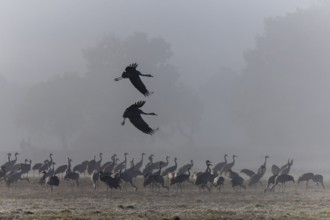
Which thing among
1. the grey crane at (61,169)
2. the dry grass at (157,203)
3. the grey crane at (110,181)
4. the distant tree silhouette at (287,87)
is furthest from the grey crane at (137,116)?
the distant tree silhouette at (287,87)

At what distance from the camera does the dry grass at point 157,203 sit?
27.0 meters

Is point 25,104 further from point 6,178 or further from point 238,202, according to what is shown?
point 238,202

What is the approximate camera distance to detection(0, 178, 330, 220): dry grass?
88.4ft

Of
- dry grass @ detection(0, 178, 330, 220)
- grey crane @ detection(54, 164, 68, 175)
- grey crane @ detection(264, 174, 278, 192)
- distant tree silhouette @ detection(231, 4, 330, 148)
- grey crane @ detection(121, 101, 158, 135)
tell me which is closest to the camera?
grey crane @ detection(121, 101, 158, 135)

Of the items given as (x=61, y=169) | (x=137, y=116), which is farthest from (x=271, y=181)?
(x=137, y=116)

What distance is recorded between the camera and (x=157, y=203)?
3259cm

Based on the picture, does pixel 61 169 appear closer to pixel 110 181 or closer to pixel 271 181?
pixel 110 181

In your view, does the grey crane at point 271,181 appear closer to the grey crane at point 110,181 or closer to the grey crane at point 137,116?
the grey crane at point 110,181

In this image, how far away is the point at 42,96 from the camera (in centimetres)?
11550

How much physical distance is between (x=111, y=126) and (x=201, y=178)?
6819cm

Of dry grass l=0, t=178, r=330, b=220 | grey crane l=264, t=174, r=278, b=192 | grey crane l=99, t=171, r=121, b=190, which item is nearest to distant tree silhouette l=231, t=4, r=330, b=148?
dry grass l=0, t=178, r=330, b=220

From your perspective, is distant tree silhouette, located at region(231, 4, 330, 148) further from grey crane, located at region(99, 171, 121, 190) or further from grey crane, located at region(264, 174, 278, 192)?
grey crane, located at region(99, 171, 121, 190)

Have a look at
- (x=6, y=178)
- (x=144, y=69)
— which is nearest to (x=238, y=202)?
(x=6, y=178)

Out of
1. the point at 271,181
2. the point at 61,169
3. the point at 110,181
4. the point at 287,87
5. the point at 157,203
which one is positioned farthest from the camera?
the point at 287,87
